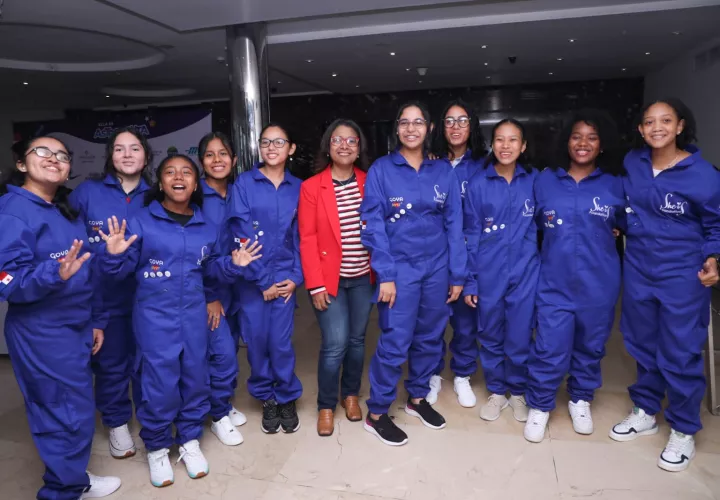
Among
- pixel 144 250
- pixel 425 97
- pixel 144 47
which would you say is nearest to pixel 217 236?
pixel 144 250

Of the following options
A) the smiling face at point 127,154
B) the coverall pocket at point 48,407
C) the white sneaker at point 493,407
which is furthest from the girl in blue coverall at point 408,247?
the coverall pocket at point 48,407

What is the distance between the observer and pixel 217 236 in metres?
2.38

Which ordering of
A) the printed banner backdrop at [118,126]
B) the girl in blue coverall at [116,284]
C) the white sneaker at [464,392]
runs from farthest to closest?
the printed banner backdrop at [118,126], the white sneaker at [464,392], the girl in blue coverall at [116,284]

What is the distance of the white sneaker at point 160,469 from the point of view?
224cm

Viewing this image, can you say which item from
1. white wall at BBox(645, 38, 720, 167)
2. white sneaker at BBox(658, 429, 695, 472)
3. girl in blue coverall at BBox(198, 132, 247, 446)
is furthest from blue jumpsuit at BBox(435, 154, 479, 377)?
white wall at BBox(645, 38, 720, 167)

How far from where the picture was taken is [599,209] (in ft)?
7.95

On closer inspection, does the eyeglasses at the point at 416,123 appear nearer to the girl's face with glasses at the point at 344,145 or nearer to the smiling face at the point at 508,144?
the girl's face with glasses at the point at 344,145

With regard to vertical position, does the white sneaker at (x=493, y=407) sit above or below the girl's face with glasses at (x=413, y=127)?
below

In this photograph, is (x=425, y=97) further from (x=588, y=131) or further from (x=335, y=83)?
(x=588, y=131)

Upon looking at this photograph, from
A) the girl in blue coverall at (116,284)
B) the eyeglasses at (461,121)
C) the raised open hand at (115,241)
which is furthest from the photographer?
the eyeglasses at (461,121)

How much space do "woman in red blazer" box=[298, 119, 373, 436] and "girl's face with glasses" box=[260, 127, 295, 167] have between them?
0.18 metres

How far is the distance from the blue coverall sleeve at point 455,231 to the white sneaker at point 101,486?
1.76 metres

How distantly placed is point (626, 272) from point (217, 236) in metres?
1.88

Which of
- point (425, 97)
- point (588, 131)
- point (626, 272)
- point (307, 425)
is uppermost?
point (425, 97)
